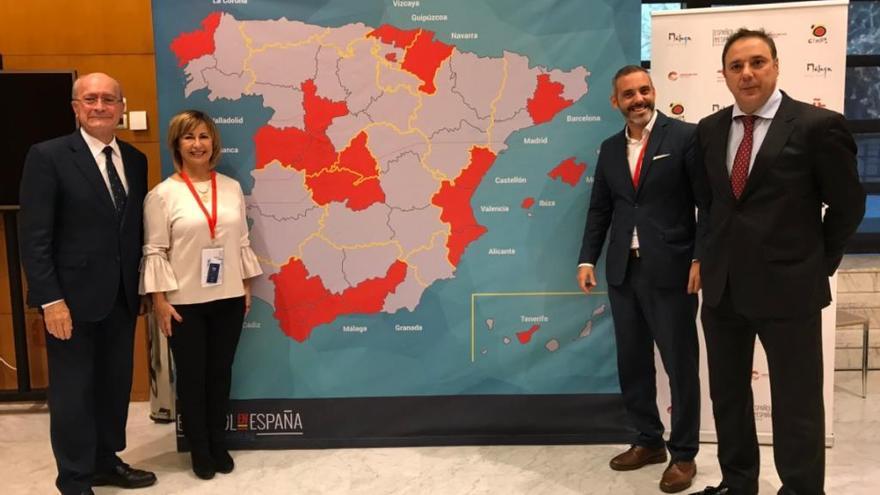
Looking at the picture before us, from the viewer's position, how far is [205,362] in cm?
312

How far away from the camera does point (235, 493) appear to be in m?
3.02

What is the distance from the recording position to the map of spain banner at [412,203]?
327 centimetres

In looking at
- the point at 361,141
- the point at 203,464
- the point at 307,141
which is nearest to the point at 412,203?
the point at 361,141

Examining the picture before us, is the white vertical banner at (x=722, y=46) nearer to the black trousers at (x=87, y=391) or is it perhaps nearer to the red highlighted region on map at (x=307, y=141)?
the red highlighted region on map at (x=307, y=141)

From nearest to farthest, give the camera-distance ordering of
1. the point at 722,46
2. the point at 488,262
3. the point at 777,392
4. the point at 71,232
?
the point at 777,392, the point at 71,232, the point at 722,46, the point at 488,262

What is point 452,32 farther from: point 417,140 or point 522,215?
point 522,215

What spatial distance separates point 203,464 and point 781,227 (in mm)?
2578

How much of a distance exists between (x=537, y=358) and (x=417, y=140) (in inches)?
47.8

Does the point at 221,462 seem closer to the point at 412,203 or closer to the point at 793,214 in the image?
the point at 412,203

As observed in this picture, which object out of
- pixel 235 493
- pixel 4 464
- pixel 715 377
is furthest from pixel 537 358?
pixel 4 464

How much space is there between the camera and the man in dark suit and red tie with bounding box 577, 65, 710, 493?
2906 millimetres

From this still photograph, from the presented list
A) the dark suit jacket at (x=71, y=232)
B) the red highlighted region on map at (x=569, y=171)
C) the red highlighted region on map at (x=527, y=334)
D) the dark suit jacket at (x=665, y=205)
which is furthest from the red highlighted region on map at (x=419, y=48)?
the dark suit jacket at (x=71, y=232)

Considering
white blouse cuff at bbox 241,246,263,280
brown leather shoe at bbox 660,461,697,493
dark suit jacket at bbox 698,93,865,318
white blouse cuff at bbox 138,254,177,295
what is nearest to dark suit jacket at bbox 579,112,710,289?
dark suit jacket at bbox 698,93,865,318

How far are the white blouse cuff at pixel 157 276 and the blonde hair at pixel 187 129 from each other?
42 centimetres
